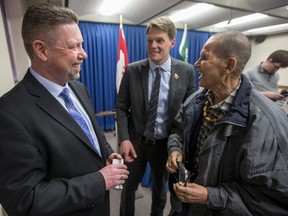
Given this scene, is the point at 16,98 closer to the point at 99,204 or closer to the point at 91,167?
the point at 91,167

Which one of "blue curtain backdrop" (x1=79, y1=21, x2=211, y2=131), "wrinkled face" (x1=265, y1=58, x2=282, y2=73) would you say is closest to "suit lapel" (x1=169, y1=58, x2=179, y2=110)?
"wrinkled face" (x1=265, y1=58, x2=282, y2=73)

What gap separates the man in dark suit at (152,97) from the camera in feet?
4.85

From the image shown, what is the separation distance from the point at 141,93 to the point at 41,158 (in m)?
0.93

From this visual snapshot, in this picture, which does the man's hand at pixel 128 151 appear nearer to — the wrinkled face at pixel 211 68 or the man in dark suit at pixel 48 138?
the man in dark suit at pixel 48 138

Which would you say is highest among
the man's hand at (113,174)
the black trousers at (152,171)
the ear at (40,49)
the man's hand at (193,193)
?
the ear at (40,49)

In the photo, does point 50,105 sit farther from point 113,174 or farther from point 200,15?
point 200,15

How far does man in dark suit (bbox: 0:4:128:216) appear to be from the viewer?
2.30 ft

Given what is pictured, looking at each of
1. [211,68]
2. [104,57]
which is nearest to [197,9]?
[104,57]

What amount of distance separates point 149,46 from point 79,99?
71cm

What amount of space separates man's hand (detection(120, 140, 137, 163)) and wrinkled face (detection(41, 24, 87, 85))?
789 mm

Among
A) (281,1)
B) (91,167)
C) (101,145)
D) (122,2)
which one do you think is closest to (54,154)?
(91,167)

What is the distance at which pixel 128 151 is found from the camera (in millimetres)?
1522

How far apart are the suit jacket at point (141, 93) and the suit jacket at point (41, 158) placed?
68 cm

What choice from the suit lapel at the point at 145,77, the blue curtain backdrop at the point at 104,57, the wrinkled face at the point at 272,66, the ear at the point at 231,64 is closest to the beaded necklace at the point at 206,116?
the ear at the point at 231,64
